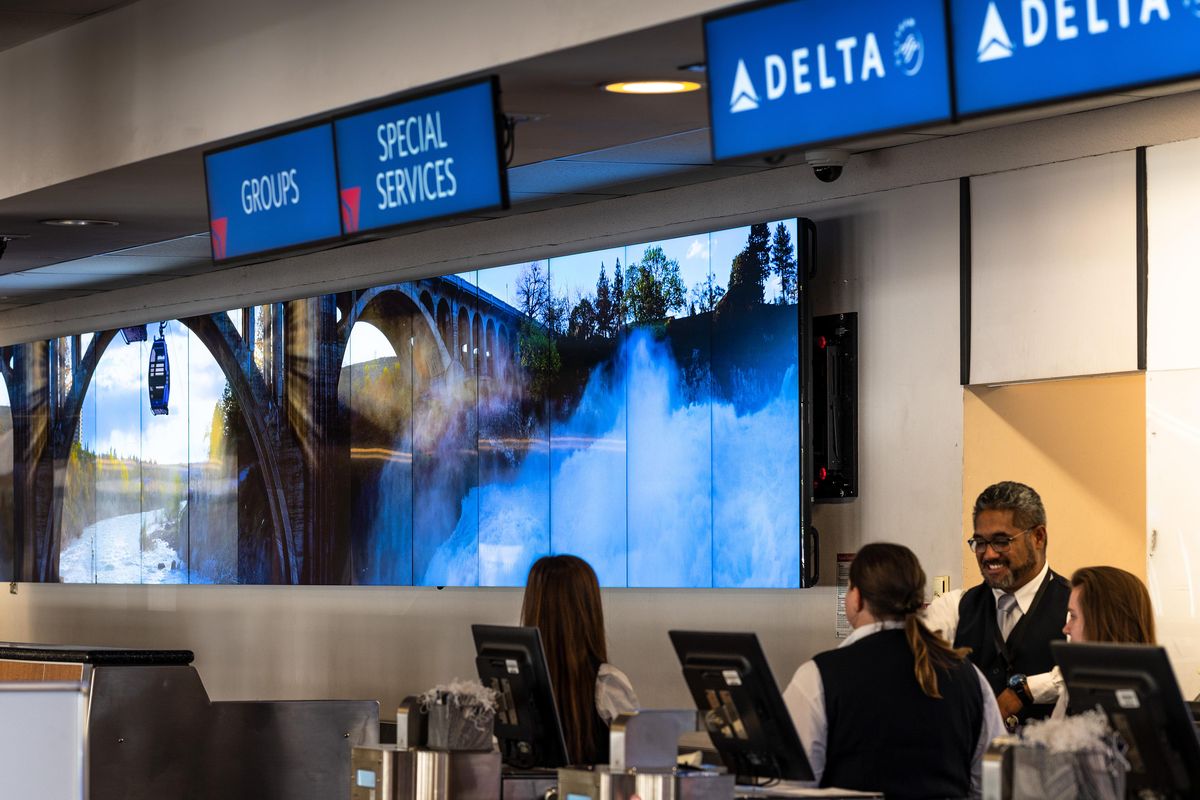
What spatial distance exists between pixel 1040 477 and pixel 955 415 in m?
0.44

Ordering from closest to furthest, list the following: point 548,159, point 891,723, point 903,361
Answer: point 891,723
point 548,159
point 903,361

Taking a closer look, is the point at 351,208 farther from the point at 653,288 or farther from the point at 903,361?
the point at 653,288

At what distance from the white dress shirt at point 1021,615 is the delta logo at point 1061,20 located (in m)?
2.01

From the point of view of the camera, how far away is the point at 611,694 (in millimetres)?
4867

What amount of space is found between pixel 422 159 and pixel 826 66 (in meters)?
1.41

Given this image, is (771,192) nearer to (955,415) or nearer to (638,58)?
(955,415)

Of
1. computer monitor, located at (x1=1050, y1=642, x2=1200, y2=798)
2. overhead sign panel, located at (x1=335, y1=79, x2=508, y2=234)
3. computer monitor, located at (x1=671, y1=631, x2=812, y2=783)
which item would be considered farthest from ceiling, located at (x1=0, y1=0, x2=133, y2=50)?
computer monitor, located at (x1=1050, y1=642, x2=1200, y2=798)

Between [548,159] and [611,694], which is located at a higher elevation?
[548,159]

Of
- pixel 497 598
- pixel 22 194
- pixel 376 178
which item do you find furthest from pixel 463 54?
pixel 497 598

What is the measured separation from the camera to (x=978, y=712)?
13.7ft

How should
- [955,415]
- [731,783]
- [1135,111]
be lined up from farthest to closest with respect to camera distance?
[955,415] → [1135,111] → [731,783]

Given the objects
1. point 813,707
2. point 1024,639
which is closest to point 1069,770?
point 813,707

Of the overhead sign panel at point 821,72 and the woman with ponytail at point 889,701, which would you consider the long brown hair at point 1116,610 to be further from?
the overhead sign panel at point 821,72

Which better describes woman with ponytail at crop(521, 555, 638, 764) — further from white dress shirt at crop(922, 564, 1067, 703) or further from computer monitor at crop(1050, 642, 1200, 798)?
computer monitor at crop(1050, 642, 1200, 798)
